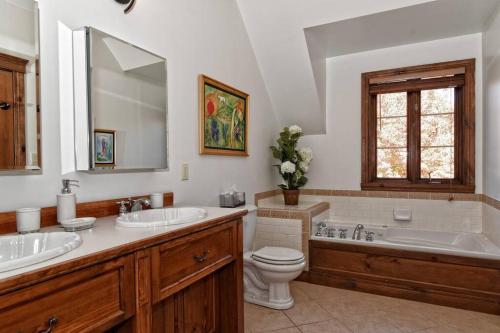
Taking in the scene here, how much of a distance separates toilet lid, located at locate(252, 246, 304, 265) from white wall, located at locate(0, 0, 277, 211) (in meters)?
0.56

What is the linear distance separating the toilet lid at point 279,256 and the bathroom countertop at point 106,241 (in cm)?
101

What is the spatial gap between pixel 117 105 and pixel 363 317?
2.21 meters

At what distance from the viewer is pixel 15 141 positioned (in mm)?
1274

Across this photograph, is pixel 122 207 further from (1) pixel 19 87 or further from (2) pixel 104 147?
(1) pixel 19 87

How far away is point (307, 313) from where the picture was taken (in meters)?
2.46

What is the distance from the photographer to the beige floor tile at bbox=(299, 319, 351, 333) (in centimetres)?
219

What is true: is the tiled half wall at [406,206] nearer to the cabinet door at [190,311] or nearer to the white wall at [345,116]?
the white wall at [345,116]

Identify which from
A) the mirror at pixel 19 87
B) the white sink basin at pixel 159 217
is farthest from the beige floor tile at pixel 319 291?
the mirror at pixel 19 87

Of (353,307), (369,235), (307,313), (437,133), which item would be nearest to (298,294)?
(307,313)

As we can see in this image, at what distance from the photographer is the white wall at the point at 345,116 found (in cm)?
346

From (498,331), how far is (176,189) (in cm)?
237

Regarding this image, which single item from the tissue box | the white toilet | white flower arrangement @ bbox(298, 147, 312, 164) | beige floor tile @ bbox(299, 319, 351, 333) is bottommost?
beige floor tile @ bbox(299, 319, 351, 333)

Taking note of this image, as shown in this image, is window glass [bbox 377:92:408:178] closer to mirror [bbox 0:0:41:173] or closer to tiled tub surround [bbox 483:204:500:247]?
tiled tub surround [bbox 483:204:500:247]

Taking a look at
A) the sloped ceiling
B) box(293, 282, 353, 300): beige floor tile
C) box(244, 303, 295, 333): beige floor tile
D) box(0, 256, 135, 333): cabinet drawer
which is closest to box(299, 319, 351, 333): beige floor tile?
box(244, 303, 295, 333): beige floor tile
